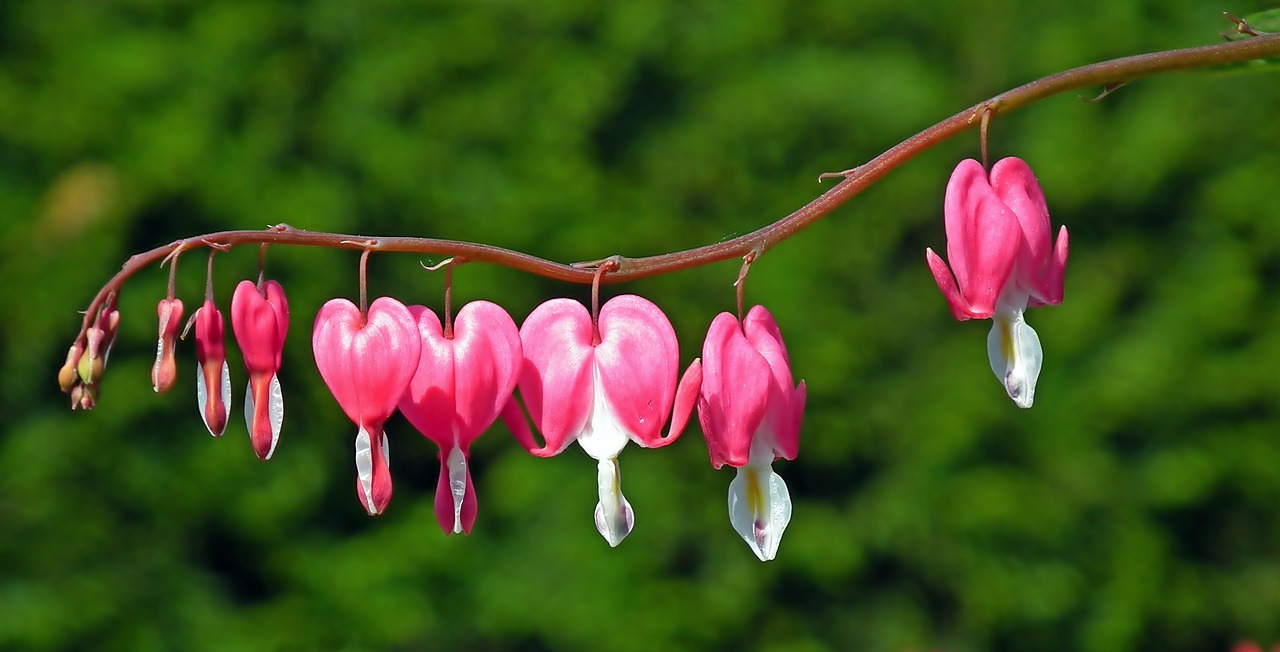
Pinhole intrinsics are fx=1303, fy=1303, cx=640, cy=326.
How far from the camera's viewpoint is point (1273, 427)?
2.50 metres

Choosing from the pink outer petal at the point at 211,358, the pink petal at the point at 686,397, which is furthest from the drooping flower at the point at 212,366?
the pink petal at the point at 686,397

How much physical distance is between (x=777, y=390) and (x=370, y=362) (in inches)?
11.2

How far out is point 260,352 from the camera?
0.92m

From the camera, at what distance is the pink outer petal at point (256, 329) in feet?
3.01

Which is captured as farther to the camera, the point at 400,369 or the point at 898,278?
the point at 898,278

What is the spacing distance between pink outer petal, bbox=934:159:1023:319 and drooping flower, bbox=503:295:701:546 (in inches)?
8.2

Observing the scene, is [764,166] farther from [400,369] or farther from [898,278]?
[400,369]

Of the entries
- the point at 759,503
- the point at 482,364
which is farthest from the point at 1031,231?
the point at 482,364

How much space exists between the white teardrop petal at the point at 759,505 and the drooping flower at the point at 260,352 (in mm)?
330

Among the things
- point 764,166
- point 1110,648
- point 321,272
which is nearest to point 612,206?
point 764,166

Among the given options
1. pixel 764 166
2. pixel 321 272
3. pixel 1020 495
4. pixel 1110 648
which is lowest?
pixel 1110 648

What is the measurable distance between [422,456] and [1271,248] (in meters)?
1.68

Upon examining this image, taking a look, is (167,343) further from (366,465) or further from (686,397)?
(686,397)

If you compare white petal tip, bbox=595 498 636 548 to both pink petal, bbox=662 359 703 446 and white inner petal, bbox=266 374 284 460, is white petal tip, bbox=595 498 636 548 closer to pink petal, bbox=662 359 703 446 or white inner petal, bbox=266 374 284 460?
pink petal, bbox=662 359 703 446
